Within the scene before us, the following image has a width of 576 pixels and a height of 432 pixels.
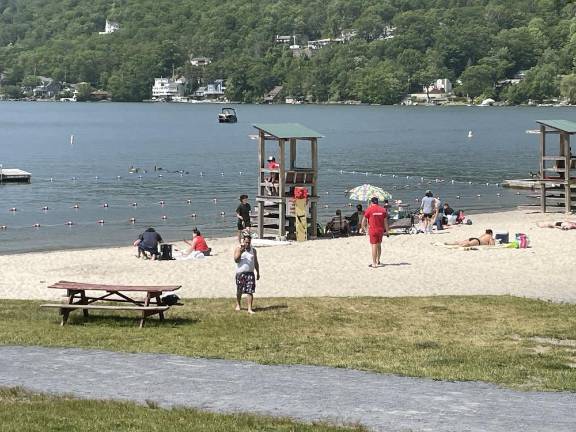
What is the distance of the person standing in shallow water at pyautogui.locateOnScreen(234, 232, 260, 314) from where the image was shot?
61.1 feet

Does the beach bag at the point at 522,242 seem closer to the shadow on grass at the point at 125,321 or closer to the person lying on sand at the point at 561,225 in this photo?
the person lying on sand at the point at 561,225

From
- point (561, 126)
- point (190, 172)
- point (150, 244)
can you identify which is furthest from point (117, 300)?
point (190, 172)

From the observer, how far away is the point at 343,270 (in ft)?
81.1

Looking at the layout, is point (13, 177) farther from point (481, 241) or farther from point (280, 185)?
point (481, 241)

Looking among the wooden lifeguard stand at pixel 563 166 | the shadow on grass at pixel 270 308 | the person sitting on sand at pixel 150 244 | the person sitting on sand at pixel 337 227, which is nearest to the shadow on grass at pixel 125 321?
the shadow on grass at pixel 270 308

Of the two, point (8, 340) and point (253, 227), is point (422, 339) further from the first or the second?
point (253, 227)

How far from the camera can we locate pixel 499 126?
15588cm

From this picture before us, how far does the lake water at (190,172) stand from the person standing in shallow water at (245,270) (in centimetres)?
1779

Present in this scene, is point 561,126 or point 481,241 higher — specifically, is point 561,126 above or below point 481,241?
above

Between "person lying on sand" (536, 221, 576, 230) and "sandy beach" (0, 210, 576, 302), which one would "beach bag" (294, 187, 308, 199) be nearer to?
"sandy beach" (0, 210, 576, 302)

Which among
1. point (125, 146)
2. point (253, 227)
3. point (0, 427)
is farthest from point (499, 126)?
point (0, 427)

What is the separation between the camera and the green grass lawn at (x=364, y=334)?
14445 mm

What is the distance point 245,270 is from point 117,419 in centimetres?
781

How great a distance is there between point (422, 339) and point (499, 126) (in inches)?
5599
